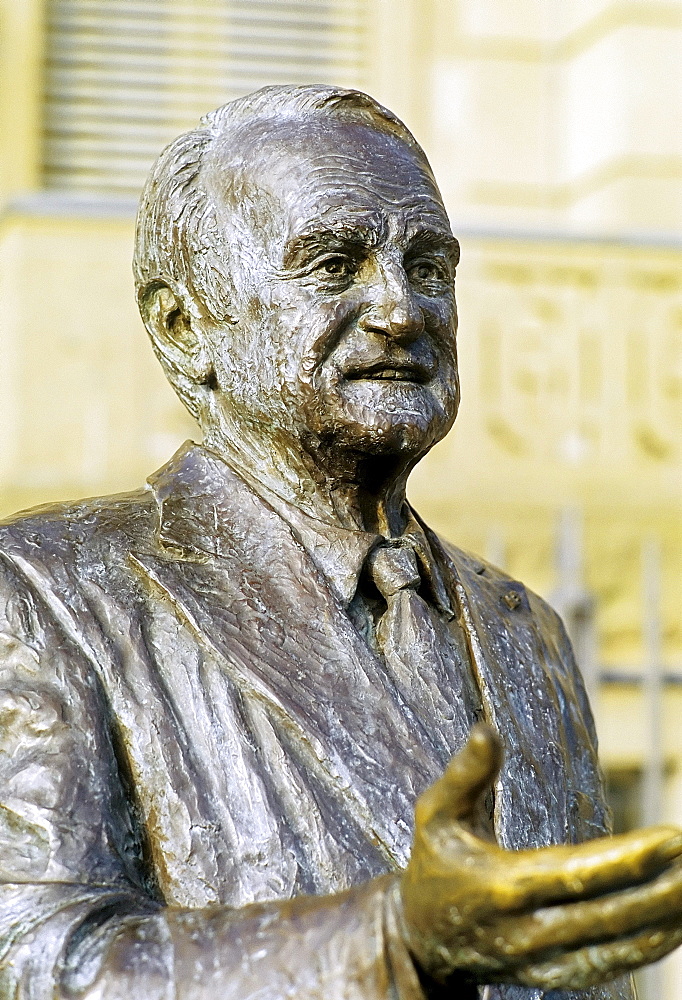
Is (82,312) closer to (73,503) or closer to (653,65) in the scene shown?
→ (653,65)

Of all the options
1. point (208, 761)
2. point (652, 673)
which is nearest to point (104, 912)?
point (208, 761)

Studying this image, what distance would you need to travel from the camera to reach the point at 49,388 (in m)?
7.09

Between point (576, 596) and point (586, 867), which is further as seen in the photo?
point (576, 596)

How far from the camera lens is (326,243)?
7.84 ft

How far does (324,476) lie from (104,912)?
→ 604 millimetres

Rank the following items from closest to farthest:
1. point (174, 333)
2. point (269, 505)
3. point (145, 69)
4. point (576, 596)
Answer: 1. point (269, 505)
2. point (174, 333)
3. point (576, 596)
4. point (145, 69)

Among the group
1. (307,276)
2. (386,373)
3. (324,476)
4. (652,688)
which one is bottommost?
(652,688)

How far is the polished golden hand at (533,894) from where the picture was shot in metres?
1.82

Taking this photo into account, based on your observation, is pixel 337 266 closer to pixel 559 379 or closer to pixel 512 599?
pixel 512 599

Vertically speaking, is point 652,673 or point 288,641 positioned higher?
point 288,641

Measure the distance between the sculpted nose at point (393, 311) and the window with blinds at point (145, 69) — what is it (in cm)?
616

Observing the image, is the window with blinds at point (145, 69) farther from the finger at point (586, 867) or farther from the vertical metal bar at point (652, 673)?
the finger at point (586, 867)

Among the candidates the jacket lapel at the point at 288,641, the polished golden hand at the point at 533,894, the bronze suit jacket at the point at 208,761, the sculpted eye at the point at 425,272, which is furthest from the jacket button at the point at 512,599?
the polished golden hand at the point at 533,894

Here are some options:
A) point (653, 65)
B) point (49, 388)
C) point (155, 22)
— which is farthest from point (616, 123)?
point (49, 388)
